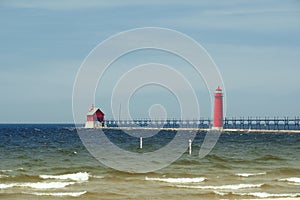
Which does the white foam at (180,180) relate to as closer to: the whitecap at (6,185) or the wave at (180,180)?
the wave at (180,180)

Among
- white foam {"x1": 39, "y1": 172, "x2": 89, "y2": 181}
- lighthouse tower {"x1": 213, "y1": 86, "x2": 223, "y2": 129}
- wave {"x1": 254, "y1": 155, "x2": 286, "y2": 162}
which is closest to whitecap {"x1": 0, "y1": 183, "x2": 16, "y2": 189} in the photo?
white foam {"x1": 39, "y1": 172, "x2": 89, "y2": 181}

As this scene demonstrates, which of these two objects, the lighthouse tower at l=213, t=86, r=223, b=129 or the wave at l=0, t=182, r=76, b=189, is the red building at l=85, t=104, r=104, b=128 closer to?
the lighthouse tower at l=213, t=86, r=223, b=129

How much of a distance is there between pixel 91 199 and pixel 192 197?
4.83 m

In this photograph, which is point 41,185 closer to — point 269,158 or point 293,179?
point 293,179

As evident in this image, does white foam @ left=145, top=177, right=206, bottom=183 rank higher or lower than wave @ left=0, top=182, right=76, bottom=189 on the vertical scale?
higher

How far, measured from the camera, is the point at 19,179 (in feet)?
126

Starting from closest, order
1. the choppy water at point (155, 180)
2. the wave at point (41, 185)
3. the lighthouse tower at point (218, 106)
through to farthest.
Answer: the choppy water at point (155, 180), the wave at point (41, 185), the lighthouse tower at point (218, 106)

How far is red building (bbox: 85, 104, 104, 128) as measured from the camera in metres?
171

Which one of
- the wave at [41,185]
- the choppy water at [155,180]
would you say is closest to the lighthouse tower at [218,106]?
the choppy water at [155,180]

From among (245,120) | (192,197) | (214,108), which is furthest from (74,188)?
(245,120)

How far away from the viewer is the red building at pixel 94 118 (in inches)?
6741

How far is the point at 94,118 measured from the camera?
17225 centimetres

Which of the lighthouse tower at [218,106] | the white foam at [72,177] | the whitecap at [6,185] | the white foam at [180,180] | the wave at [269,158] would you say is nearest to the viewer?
the whitecap at [6,185]

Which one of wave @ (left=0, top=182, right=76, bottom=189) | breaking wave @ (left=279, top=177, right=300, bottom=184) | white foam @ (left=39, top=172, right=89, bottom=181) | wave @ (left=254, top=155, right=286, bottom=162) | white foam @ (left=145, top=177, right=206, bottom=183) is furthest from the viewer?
wave @ (left=254, top=155, right=286, bottom=162)
